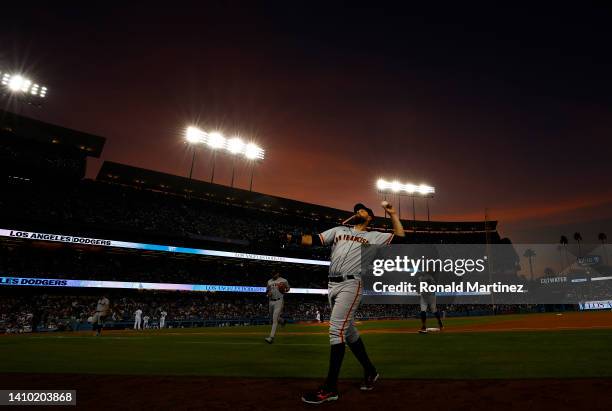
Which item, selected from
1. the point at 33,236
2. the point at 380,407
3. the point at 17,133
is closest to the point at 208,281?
the point at 33,236

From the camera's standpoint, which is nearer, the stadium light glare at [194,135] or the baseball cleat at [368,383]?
the baseball cleat at [368,383]

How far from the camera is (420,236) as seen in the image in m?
63.1

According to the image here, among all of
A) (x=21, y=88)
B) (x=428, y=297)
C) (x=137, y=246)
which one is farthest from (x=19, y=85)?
(x=428, y=297)

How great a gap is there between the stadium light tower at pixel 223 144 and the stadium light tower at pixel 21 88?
12.7m

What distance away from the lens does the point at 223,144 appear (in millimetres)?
41062

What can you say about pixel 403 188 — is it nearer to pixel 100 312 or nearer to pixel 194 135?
pixel 194 135

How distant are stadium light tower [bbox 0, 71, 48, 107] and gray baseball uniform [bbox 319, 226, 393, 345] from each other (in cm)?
3531

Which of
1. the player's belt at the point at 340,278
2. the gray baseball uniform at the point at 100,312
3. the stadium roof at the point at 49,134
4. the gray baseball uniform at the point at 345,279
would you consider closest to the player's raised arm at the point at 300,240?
the gray baseball uniform at the point at 345,279

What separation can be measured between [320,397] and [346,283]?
133cm

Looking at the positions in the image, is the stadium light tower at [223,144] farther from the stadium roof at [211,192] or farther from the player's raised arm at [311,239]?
the player's raised arm at [311,239]

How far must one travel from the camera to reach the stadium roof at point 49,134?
30.0 metres

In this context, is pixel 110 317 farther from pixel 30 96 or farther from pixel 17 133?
pixel 30 96

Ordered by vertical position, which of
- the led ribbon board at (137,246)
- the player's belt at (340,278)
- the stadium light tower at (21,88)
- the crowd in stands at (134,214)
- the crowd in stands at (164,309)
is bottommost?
the crowd in stands at (164,309)

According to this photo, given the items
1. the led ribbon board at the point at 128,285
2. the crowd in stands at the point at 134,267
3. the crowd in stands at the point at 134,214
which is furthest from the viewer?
the crowd in stands at the point at 134,214
